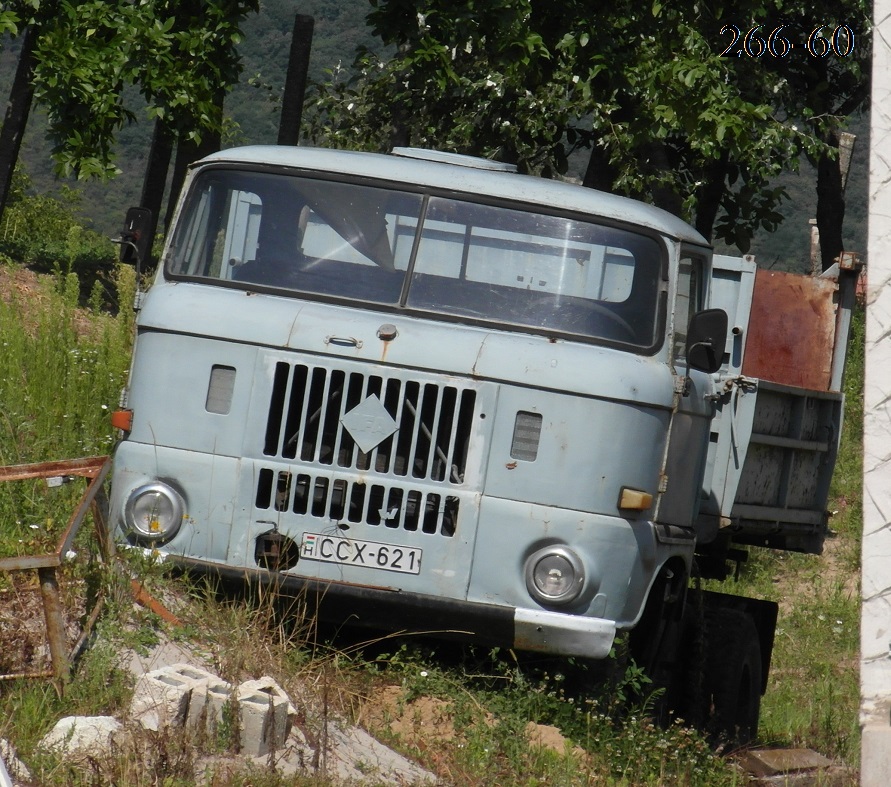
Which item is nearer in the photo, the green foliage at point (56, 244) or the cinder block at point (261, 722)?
the cinder block at point (261, 722)

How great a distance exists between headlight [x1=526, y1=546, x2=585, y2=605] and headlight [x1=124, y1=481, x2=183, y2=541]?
5.14 feet

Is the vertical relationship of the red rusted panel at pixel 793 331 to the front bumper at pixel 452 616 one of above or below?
above

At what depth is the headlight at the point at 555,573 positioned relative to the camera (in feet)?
19.2

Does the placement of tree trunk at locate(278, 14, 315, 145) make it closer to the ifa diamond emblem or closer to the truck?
the truck

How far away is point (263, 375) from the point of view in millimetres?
5941

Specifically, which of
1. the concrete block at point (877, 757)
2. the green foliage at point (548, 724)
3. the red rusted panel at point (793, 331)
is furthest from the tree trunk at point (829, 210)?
the concrete block at point (877, 757)

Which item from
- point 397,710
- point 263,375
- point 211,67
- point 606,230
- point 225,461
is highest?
point 211,67

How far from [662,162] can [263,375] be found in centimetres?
1060

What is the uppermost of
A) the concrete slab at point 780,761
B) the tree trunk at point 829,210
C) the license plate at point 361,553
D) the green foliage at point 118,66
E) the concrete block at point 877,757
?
the tree trunk at point 829,210

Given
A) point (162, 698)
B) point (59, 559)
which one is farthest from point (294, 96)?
point (162, 698)

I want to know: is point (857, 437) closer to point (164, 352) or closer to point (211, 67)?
point (211, 67)

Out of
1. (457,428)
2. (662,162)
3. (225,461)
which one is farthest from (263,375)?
(662,162)

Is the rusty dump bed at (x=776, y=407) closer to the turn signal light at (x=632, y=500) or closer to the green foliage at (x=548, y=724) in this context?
the green foliage at (x=548, y=724)

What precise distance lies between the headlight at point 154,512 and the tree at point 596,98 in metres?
5.90
